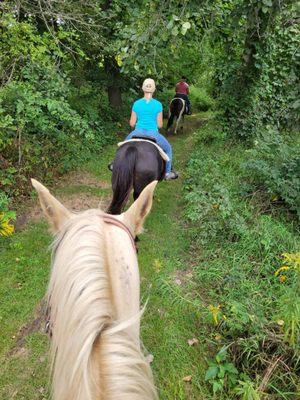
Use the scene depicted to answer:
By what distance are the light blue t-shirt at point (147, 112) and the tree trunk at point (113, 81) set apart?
16.1 ft

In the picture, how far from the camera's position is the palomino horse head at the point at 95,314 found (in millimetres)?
1199

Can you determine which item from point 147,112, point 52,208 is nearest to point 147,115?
point 147,112

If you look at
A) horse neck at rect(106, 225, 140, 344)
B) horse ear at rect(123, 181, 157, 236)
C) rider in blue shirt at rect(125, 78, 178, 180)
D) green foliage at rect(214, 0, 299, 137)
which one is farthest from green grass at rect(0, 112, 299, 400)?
green foliage at rect(214, 0, 299, 137)

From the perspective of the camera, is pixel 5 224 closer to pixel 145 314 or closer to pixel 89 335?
pixel 145 314

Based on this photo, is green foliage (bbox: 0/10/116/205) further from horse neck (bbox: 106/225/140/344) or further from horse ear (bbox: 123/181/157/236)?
horse neck (bbox: 106/225/140/344)

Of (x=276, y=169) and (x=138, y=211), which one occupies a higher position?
(x=138, y=211)

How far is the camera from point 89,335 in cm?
126

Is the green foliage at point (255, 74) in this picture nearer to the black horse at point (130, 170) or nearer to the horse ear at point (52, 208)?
the black horse at point (130, 170)

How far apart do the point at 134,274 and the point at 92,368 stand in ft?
1.85

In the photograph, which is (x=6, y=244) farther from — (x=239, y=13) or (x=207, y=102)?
(x=207, y=102)

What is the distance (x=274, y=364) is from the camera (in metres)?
3.14

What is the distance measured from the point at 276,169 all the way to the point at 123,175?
2.69 meters

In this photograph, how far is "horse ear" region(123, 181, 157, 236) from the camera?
212cm

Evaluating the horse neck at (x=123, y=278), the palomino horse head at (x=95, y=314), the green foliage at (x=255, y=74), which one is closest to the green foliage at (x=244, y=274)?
the horse neck at (x=123, y=278)
